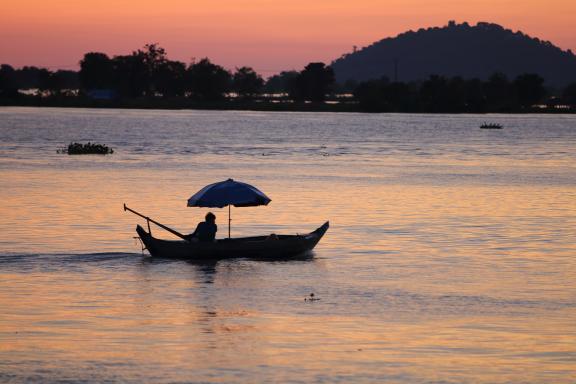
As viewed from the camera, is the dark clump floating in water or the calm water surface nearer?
the calm water surface

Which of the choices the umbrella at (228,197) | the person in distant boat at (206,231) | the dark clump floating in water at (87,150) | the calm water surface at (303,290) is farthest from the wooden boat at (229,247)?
the dark clump floating in water at (87,150)

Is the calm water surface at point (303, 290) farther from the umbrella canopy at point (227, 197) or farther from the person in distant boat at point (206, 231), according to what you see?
the umbrella canopy at point (227, 197)

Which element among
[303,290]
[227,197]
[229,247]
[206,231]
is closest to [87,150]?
[227,197]

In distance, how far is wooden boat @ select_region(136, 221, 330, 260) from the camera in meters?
30.4

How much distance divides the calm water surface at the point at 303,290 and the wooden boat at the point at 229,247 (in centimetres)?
41

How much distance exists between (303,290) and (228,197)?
6.02m

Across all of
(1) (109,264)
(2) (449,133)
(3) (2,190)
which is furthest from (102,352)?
(2) (449,133)

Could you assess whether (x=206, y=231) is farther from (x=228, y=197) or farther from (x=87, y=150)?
(x=87, y=150)

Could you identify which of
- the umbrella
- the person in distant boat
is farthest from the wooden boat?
the umbrella

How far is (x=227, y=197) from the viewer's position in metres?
31.3

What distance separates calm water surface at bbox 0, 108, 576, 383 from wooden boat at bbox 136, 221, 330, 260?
41cm

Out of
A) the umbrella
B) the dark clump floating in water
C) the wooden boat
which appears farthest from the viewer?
the dark clump floating in water

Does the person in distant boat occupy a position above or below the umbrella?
below

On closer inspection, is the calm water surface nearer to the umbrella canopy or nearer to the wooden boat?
the wooden boat
